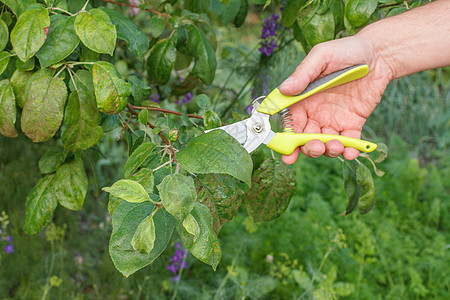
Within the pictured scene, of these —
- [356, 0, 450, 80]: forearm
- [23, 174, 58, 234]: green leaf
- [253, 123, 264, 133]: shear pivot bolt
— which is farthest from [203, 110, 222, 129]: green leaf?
[356, 0, 450, 80]: forearm

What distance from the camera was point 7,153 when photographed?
1.71 metres

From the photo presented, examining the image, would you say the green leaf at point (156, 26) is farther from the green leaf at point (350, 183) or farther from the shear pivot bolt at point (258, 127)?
the green leaf at point (350, 183)

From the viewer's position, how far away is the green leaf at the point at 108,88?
2.68ft

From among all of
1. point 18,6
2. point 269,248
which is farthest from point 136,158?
point 269,248

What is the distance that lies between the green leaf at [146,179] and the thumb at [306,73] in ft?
1.48

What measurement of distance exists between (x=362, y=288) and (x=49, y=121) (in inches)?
63.8

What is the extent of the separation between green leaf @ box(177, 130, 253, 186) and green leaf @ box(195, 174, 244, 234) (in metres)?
0.11

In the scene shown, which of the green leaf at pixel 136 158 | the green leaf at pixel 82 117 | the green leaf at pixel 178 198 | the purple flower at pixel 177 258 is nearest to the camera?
the green leaf at pixel 178 198

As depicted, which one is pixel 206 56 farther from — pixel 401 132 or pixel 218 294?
pixel 401 132

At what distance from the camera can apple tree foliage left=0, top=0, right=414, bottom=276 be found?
0.67 meters

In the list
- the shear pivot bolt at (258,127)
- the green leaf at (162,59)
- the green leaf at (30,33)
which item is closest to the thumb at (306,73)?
the shear pivot bolt at (258,127)

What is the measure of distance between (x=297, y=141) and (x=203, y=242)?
50cm

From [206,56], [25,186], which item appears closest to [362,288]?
[206,56]

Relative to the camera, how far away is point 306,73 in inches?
41.7
